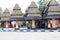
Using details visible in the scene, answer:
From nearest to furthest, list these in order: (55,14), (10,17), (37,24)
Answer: (55,14)
(10,17)
(37,24)

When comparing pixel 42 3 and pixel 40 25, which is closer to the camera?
pixel 40 25

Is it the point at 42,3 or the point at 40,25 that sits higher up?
the point at 42,3

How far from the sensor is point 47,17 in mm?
33688

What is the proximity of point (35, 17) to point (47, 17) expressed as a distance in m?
2.11

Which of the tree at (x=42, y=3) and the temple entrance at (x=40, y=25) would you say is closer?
the temple entrance at (x=40, y=25)

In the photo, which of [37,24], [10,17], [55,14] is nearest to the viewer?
[55,14]

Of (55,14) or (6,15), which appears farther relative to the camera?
(6,15)

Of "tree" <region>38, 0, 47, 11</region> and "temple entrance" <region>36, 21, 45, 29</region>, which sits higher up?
"tree" <region>38, 0, 47, 11</region>

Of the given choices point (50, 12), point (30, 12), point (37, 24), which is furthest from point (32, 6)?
point (37, 24)

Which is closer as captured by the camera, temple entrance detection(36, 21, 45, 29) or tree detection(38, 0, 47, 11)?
temple entrance detection(36, 21, 45, 29)

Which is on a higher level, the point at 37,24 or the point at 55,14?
the point at 55,14

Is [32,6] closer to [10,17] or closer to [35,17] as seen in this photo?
[35,17]

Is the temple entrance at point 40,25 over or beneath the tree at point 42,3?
beneath

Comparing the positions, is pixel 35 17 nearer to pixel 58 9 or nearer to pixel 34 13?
pixel 34 13
